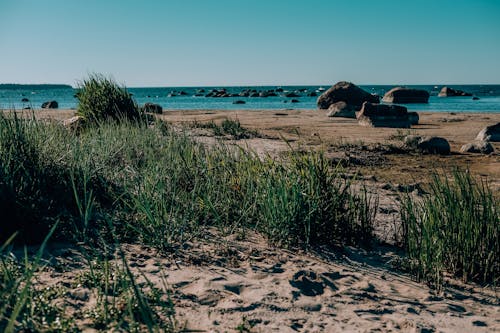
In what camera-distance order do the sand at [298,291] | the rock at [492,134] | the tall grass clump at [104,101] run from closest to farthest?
the sand at [298,291] < the tall grass clump at [104,101] < the rock at [492,134]

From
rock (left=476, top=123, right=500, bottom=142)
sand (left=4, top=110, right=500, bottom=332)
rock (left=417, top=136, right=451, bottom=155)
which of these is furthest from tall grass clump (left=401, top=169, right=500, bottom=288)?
rock (left=476, top=123, right=500, bottom=142)

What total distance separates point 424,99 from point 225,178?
38449mm

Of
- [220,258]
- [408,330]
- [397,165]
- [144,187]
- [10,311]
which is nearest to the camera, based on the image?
[10,311]

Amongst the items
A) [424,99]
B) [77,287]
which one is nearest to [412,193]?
[77,287]

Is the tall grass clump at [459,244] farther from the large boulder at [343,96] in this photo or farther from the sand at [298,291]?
the large boulder at [343,96]

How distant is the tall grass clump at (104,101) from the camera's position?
10203 mm

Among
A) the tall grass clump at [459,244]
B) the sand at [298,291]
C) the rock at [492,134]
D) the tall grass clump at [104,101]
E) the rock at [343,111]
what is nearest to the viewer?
the sand at [298,291]

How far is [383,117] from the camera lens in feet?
53.5

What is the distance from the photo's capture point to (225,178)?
16.5 feet

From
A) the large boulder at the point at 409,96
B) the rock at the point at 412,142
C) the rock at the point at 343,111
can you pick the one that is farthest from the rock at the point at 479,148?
the large boulder at the point at 409,96

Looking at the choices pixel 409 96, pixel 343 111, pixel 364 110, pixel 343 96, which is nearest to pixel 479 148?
pixel 364 110

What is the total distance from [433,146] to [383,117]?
5977 mm

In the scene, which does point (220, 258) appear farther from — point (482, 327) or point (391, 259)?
point (482, 327)

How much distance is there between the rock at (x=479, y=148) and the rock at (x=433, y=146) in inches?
17.7
